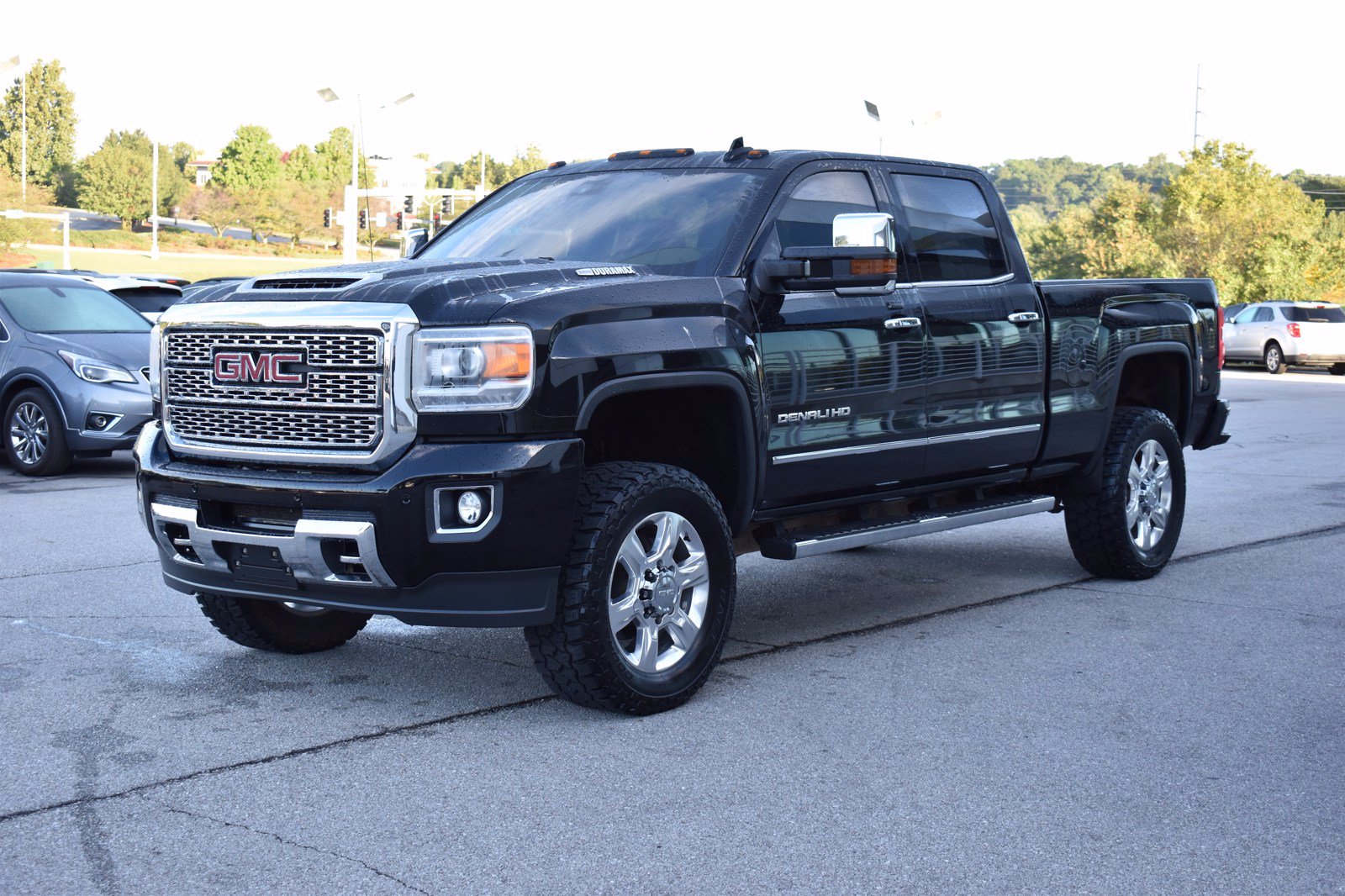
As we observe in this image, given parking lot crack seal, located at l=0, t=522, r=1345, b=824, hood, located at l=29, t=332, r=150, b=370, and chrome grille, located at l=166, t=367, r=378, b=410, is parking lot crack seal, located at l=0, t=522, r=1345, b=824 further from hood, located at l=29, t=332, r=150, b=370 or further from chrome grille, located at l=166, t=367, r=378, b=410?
hood, located at l=29, t=332, r=150, b=370

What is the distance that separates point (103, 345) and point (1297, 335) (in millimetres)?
27537

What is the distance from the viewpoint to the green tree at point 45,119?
384 ft

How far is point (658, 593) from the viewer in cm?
521

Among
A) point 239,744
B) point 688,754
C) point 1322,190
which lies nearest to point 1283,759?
point 688,754

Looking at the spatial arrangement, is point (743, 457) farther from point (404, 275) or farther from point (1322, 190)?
point (1322, 190)

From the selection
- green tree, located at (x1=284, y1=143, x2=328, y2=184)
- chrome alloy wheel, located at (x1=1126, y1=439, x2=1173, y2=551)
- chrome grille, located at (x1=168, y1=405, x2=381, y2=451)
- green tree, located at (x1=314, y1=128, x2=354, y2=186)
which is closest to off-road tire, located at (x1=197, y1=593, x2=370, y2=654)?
chrome grille, located at (x1=168, y1=405, x2=381, y2=451)

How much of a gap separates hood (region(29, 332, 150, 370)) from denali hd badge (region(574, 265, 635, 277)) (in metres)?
8.21

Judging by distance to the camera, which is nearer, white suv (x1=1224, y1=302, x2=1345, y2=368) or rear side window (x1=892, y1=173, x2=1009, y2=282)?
rear side window (x1=892, y1=173, x2=1009, y2=282)

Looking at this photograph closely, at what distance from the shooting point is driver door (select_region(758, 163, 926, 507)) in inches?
227

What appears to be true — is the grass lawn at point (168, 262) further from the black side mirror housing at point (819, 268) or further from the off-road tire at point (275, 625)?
the black side mirror housing at point (819, 268)

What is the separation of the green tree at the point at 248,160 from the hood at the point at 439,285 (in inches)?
4306

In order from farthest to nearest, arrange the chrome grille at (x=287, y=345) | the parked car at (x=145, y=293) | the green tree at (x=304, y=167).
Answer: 1. the green tree at (x=304, y=167)
2. the parked car at (x=145, y=293)
3. the chrome grille at (x=287, y=345)

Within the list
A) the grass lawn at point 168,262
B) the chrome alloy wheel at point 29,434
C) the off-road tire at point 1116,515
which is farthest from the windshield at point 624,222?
the grass lawn at point 168,262

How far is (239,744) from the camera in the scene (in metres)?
4.77
